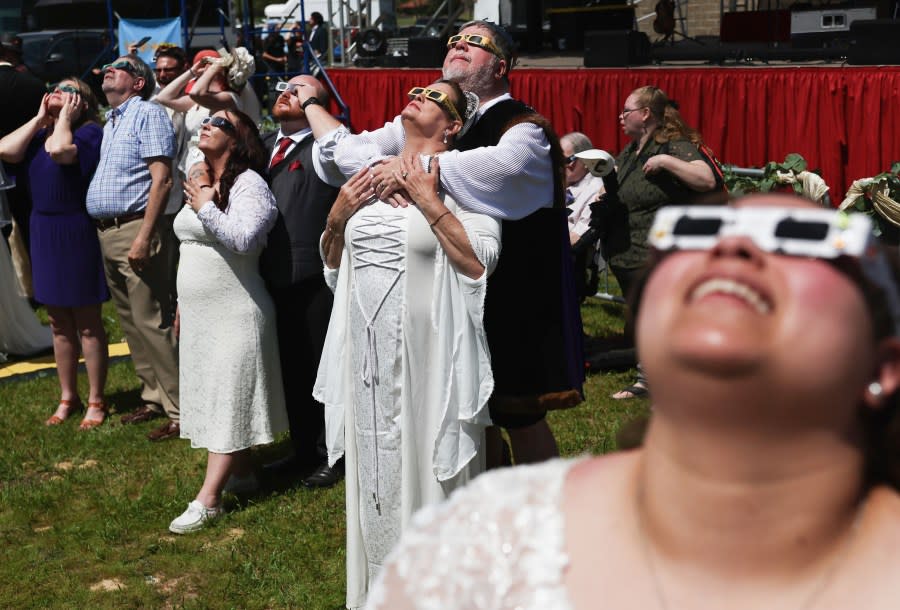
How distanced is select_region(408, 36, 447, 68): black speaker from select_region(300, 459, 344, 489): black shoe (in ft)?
32.5

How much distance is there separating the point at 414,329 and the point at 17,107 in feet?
18.9

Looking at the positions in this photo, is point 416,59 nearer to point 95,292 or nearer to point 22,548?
point 95,292

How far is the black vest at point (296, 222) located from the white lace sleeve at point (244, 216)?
10cm

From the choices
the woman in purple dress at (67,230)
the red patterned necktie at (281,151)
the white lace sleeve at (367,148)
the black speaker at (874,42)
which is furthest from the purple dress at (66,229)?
the black speaker at (874,42)

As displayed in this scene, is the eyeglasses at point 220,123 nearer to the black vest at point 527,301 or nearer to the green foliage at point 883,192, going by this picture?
the black vest at point 527,301

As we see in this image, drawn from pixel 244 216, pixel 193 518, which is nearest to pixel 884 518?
pixel 244 216

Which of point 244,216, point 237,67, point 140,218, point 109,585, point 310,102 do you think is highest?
point 237,67

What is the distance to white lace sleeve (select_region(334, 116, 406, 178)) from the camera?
3494 millimetres

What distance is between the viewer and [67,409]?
630 centimetres

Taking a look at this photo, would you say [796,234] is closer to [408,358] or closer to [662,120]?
[408,358]

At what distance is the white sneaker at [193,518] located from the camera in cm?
465

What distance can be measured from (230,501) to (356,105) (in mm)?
11028

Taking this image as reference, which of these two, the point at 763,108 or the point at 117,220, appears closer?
the point at 117,220

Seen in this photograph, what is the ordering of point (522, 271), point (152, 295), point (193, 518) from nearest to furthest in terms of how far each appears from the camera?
point (522, 271), point (193, 518), point (152, 295)
